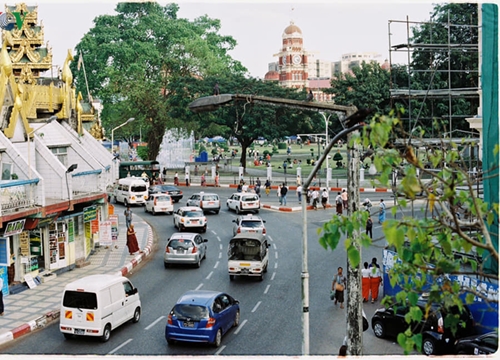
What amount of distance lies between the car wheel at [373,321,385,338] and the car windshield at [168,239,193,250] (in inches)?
428

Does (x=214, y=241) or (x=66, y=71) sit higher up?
(x=66, y=71)

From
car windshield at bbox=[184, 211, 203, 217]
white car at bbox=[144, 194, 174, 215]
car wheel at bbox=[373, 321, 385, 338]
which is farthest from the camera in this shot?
white car at bbox=[144, 194, 174, 215]

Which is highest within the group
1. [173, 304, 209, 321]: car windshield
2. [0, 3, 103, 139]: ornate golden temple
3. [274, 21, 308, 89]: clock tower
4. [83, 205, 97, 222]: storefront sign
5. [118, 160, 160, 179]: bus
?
[274, 21, 308, 89]: clock tower

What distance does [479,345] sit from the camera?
15.6m

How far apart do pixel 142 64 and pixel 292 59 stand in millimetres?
100076

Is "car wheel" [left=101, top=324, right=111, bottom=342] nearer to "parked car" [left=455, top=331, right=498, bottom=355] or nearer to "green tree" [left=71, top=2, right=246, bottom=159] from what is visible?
"parked car" [left=455, top=331, right=498, bottom=355]

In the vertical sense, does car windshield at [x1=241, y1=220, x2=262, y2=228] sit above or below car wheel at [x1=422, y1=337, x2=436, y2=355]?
above

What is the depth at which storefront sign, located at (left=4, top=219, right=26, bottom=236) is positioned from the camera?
23219 mm

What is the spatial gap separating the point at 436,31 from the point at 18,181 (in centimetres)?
4129

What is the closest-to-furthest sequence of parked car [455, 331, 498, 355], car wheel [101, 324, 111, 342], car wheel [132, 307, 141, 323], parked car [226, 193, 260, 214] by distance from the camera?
1. parked car [455, 331, 498, 355]
2. car wheel [101, 324, 111, 342]
3. car wheel [132, 307, 141, 323]
4. parked car [226, 193, 260, 214]

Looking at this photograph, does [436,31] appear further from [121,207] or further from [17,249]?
[17,249]

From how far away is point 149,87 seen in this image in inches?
2621

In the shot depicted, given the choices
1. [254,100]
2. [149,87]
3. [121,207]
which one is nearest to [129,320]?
[254,100]

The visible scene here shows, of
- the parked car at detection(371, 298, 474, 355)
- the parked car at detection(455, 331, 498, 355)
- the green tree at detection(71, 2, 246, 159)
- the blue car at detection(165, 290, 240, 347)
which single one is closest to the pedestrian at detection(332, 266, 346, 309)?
the parked car at detection(371, 298, 474, 355)
